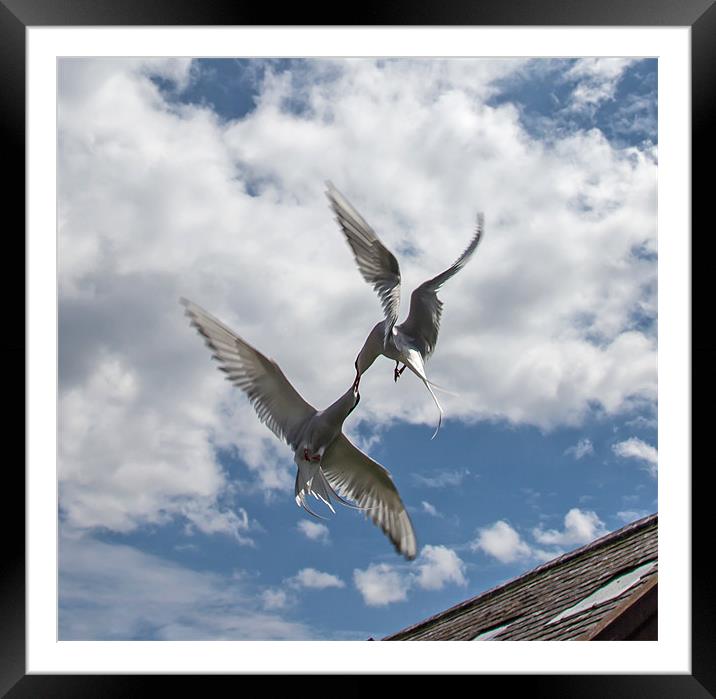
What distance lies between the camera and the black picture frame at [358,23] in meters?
2.29

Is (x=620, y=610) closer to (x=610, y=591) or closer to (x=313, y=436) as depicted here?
(x=610, y=591)

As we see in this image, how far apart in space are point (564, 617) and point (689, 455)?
0.59 m

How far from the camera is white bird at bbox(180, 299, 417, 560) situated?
274 cm

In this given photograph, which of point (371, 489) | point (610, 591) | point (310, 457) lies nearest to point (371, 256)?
point (310, 457)

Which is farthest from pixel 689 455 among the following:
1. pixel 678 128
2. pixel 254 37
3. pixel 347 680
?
pixel 254 37

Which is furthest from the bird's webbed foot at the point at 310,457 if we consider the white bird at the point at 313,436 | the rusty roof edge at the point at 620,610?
the rusty roof edge at the point at 620,610

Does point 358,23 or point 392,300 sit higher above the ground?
point 358,23

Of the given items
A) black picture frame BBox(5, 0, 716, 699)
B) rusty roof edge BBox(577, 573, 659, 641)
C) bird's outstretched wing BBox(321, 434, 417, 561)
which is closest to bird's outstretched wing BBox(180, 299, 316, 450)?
bird's outstretched wing BBox(321, 434, 417, 561)

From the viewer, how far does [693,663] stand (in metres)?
2.30

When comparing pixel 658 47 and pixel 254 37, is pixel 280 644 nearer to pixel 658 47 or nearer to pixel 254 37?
pixel 254 37

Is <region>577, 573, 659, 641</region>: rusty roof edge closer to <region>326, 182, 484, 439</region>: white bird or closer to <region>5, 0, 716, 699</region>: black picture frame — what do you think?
<region>5, 0, 716, 699</region>: black picture frame

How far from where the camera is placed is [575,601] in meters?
2.67

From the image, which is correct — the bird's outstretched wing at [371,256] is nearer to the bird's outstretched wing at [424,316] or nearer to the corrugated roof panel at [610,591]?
the bird's outstretched wing at [424,316]

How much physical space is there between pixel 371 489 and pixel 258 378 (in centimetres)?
51
